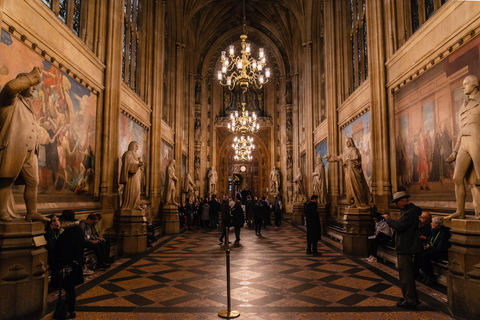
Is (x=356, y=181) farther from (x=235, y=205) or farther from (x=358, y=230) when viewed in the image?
(x=235, y=205)

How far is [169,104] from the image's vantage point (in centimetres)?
2020

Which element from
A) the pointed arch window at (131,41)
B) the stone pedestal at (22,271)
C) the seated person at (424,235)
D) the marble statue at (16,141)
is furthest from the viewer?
the pointed arch window at (131,41)

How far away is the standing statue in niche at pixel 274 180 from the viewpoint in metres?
28.2

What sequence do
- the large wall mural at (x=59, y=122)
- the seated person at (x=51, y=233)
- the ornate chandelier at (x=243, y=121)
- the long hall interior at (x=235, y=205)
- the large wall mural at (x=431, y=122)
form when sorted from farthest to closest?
the ornate chandelier at (x=243, y=121)
the large wall mural at (x=431, y=122)
the large wall mural at (x=59, y=122)
the seated person at (x=51, y=233)
the long hall interior at (x=235, y=205)

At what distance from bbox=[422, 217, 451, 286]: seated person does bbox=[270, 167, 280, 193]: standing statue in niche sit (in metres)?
22.1

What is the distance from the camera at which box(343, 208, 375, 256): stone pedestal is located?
8898 mm

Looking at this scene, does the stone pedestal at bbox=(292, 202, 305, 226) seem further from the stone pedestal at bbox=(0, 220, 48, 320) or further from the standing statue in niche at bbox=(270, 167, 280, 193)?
the stone pedestal at bbox=(0, 220, 48, 320)

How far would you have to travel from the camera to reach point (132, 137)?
13180 mm

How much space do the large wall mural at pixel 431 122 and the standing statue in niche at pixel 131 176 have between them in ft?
24.2

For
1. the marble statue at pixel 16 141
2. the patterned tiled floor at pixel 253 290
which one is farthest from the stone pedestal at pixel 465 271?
the marble statue at pixel 16 141

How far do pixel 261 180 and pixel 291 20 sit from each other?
45.9 ft

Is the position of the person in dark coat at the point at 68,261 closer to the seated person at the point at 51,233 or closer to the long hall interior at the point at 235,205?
the long hall interior at the point at 235,205

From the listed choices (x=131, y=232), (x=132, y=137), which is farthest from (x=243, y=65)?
(x=131, y=232)

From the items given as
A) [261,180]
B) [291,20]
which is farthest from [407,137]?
[261,180]
